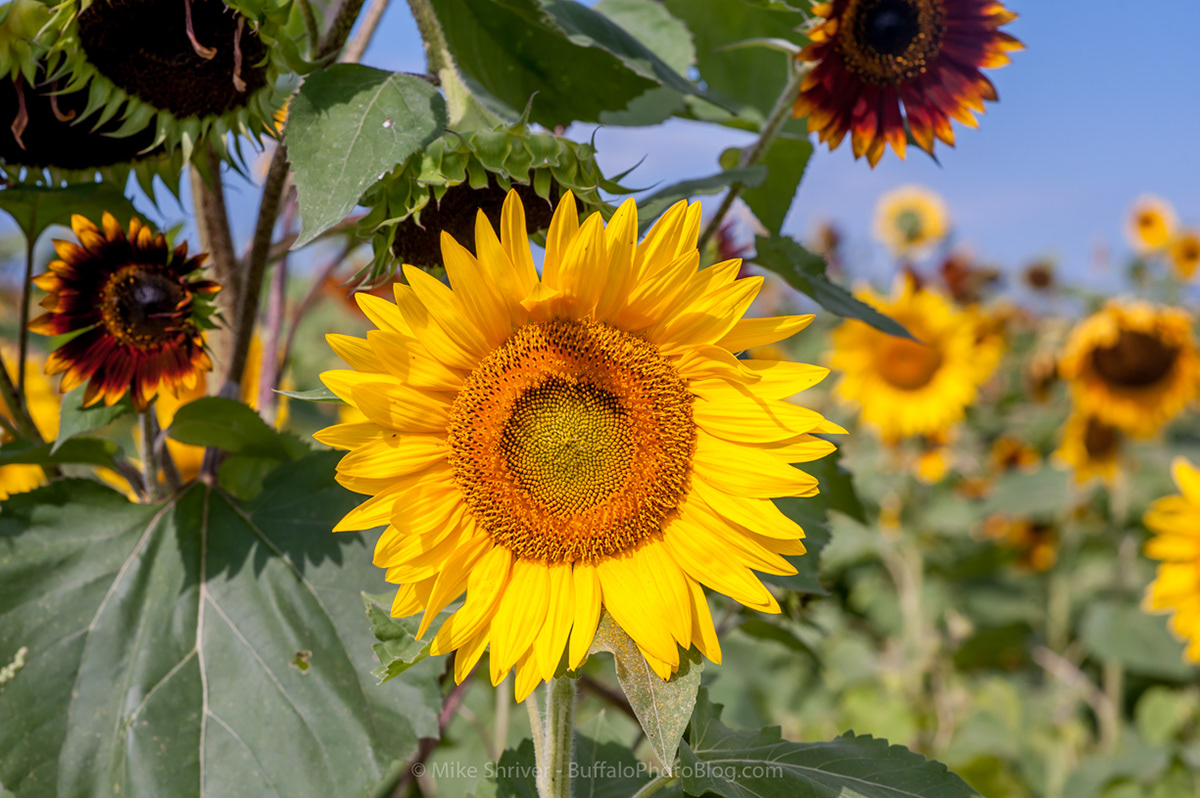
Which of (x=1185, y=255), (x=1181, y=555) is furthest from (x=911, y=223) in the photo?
(x=1181, y=555)

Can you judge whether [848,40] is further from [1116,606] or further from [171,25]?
[1116,606]

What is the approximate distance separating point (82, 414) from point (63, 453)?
0.13 metres

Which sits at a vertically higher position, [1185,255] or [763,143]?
[1185,255]

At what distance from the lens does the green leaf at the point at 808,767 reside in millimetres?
883

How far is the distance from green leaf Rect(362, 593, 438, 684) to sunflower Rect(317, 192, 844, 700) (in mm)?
53

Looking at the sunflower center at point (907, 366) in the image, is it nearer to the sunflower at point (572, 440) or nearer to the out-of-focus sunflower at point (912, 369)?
the out-of-focus sunflower at point (912, 369)

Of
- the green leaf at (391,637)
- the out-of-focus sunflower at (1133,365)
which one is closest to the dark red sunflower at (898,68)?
the green leaf at (391,637)

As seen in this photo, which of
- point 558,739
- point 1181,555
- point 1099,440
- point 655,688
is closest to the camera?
point 655,688

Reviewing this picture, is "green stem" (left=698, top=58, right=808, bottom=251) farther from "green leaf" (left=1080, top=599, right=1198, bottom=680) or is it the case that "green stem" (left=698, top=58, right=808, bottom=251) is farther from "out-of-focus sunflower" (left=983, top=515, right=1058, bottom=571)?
"out-of-focus sunflower" (left=983, top=515, right=1058, bottom=571)

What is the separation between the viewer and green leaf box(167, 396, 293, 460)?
1036mm

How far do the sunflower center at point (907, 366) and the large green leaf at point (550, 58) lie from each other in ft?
9.88

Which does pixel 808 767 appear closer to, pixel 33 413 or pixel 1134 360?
pixel 33 413

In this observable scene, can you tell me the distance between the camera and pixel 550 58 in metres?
1.11

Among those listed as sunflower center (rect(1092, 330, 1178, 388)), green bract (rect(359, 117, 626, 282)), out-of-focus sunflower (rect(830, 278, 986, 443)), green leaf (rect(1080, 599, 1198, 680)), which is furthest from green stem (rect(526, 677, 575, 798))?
sunflower center (rect(1092, 330, 1178, 388))
